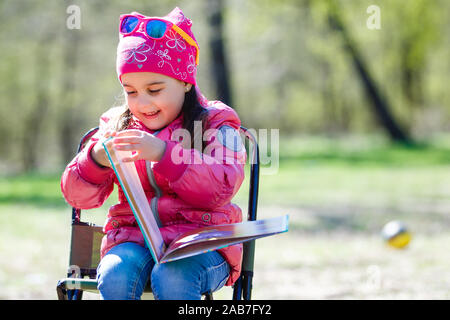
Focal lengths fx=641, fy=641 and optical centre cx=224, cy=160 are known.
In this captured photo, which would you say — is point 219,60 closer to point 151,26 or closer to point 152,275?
point 151,26

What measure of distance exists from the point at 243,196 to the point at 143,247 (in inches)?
265

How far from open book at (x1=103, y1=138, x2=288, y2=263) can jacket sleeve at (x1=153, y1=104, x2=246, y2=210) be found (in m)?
0.12

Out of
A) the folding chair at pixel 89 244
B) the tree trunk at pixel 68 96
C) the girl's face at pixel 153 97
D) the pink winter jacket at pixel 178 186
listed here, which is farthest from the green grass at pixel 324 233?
the tree trunk at pixel 68 96

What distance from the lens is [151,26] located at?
2191mm

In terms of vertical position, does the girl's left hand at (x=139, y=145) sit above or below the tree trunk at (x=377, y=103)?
below

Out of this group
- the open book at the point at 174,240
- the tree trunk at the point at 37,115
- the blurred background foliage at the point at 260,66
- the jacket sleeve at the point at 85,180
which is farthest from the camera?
the tree trunk at the point at 37,115

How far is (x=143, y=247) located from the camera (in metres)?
2.06

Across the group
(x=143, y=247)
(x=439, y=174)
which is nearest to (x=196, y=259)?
(x=143, y=247)

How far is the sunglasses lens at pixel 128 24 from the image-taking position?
7.28ft

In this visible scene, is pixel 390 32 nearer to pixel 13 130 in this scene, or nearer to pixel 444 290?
pixel 13 130

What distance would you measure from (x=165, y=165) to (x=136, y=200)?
6.0 inches

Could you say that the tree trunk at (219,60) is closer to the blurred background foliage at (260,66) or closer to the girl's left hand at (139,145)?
the blurred background foliage at (260,66)

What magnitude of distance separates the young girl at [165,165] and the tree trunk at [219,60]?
35.2 ft

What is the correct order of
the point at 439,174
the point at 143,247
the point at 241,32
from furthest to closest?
the point at 241,32, the point at 439,174, the point at 143,247
